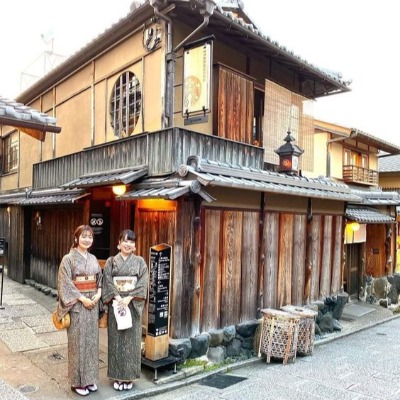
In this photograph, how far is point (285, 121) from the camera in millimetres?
10992

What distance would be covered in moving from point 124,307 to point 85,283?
2.45ft

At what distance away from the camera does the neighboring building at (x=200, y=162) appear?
784 centimetres

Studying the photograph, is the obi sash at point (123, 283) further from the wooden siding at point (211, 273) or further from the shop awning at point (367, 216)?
the shop awning at point (367, 216)

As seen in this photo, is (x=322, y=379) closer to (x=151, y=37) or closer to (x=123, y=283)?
(x=123, y=283)

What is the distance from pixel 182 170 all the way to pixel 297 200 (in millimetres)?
4306

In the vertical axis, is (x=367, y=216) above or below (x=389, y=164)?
below

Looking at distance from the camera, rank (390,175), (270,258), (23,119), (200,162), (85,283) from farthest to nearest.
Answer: (390,175) → (270,258) → (200,162) → (85,283) → (23,119)

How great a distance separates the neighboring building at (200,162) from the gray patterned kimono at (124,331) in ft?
3.62

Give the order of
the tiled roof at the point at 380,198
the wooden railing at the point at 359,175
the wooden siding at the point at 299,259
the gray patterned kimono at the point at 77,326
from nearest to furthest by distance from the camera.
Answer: the gray patterned kimono at the point at 77,326 < the wooden siding at the point at 299,259 < the tiled roof at the point at 380,198 < the wooden railing at the point at 359,175

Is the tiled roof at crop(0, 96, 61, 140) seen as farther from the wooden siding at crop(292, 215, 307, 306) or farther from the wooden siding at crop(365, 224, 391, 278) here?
the wooden siding at crop(365, 224, 391, 278)

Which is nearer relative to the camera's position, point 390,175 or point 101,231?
point 101,231

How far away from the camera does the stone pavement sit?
612 cm

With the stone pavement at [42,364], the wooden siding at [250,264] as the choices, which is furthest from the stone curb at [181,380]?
the wooden siding at [250,264]

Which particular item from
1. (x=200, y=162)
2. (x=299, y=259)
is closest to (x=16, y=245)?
(x=200, y=162)
